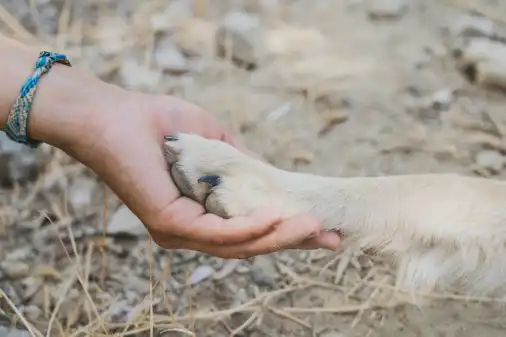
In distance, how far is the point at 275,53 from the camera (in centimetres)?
192

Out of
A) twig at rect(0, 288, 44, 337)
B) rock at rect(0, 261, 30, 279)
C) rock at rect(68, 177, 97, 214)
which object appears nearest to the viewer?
twig at rect(0, 288, 44, 337)

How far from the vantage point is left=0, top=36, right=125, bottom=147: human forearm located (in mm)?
1172

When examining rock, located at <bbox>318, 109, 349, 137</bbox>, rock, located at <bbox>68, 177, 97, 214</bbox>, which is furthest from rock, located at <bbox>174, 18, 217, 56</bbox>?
rock, located at <bbox>68, 177, 97, 214</bbox>

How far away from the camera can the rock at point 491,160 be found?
1.64 metres

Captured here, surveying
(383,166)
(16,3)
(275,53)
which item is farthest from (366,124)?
(16,3)

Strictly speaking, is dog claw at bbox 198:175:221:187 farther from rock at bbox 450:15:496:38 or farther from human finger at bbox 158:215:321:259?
rock at bbox 450:15:496:38

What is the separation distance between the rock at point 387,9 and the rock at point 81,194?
33.1 inches

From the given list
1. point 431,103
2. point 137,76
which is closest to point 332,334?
point 431,103

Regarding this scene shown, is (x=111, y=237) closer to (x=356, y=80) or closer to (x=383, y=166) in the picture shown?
(x=383, y=166)

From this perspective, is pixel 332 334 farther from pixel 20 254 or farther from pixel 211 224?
pixel 20 254

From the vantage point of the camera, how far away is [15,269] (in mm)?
1407

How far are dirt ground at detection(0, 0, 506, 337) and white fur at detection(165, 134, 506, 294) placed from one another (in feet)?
0.32

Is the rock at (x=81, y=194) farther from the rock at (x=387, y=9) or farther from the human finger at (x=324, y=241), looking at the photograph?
the rock at (x=387, y=9)

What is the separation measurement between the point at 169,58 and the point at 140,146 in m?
0.79
